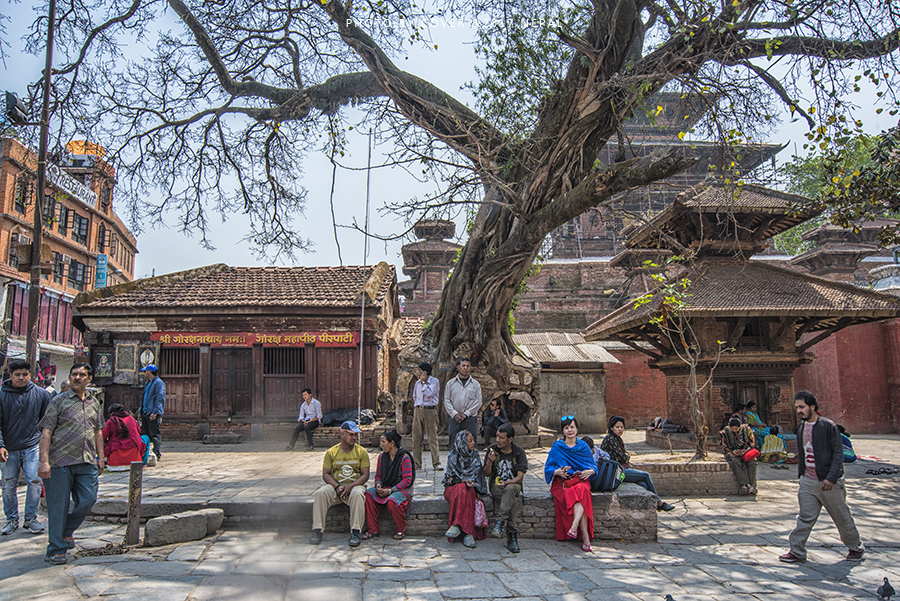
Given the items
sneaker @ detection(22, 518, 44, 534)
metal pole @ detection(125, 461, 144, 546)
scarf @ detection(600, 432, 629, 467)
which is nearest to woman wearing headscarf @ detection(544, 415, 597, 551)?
scarf @ detection(600, 432, 629, 467)

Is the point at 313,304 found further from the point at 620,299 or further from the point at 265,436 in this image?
the point at 620,299

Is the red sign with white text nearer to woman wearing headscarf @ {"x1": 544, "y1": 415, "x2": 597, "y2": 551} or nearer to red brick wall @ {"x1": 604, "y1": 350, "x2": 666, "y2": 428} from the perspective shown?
woman wearing headscarf @ {"x1": 544, "y1": 415, "x2": 597, "y2": 551}

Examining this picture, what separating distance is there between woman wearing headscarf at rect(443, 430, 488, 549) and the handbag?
0.14 feet

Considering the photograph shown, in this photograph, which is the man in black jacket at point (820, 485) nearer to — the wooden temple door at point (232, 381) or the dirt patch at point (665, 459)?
the dirt patch at point (665, 459)

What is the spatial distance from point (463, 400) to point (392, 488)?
202cm

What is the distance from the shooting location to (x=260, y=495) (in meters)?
6.50

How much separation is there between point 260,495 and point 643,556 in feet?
13.5

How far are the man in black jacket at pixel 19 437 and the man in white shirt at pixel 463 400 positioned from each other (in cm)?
457

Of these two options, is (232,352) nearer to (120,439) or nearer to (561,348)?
(120,439)

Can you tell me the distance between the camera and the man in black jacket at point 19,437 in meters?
5.40

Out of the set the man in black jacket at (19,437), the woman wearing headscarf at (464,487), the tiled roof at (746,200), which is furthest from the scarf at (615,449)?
the tiled roof at (746,200)

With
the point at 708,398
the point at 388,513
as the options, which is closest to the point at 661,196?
the point at 708,398

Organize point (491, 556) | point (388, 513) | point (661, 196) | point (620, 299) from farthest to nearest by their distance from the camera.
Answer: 1. point (661, 196)
2. point (620, 299)
3. point (388, 513)
4. point (491, 556)

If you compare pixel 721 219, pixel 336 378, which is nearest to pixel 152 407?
pixel 336 378
